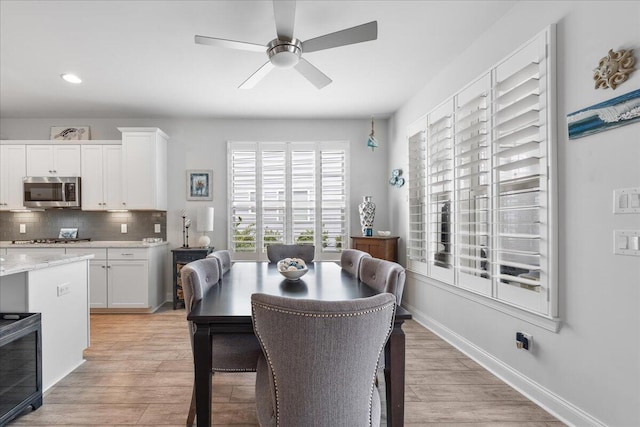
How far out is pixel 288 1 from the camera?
1882 mm

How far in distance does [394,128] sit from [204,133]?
279 cm

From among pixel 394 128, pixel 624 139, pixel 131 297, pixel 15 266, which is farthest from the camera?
pixel 394 128

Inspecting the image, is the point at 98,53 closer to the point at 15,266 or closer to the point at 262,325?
the point at 15,266

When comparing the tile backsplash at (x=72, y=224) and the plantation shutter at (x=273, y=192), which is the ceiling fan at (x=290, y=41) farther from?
the tile backsplash at (x=72, y=224)

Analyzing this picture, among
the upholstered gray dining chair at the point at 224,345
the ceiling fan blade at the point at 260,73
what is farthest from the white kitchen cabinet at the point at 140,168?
the upholstered gray dining chair at the point at 224,345

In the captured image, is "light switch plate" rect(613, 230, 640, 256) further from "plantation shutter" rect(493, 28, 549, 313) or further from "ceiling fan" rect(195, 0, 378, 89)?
"ceiling fan" rect(195, 0, 378, 89)

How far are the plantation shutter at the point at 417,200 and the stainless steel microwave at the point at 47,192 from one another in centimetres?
448

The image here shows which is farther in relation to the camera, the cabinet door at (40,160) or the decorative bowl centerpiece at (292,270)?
the cabinet door at (40,160)

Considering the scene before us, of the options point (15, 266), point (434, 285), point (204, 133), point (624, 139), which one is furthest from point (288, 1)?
point (204, 133)

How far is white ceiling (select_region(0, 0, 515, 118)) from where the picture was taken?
7.97 ft

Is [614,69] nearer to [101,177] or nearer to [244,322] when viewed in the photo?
[244,322]

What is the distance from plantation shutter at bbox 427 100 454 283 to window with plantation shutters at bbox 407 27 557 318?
1cm

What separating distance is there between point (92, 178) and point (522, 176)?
16.5 ft

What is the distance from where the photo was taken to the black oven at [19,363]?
1.95 meters
